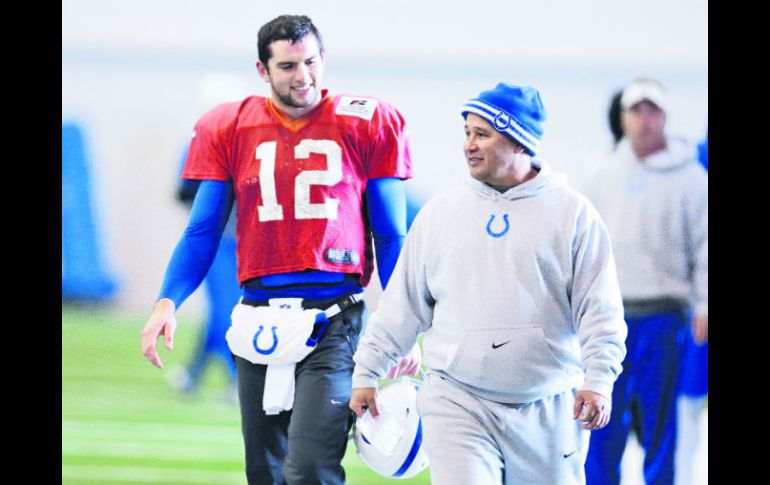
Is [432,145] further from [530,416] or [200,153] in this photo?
[530,416]

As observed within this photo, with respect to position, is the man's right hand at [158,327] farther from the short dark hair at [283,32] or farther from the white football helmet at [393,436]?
the short dark hair at [283,32]

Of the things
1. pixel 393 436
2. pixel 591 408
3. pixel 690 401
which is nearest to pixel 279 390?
pixel 393 436

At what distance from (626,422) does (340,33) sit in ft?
5.18

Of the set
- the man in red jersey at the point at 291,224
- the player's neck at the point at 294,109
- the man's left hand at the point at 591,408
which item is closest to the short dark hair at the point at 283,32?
the man in red jersey at the point at 291,224

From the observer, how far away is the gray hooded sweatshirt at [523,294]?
2664 millimetres

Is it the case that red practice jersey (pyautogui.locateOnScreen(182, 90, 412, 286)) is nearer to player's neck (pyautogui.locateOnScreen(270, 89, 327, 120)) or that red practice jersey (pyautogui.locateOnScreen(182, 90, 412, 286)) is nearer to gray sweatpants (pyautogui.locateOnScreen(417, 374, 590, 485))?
player's neck (pyautogui.locateOnScreen(270, 89, 327, 120))

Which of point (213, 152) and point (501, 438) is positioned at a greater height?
point (213, 152)

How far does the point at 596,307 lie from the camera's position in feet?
8.69

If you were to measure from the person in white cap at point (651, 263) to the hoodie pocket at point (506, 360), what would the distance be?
1.03 metres

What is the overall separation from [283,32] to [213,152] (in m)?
0.41

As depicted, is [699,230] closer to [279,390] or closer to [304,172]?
[304,172]

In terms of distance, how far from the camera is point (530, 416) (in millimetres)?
2678

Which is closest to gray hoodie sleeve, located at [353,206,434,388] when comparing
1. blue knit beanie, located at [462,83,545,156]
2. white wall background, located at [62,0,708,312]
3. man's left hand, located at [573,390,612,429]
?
blue knit beanie, located at [462,83,545,156]
